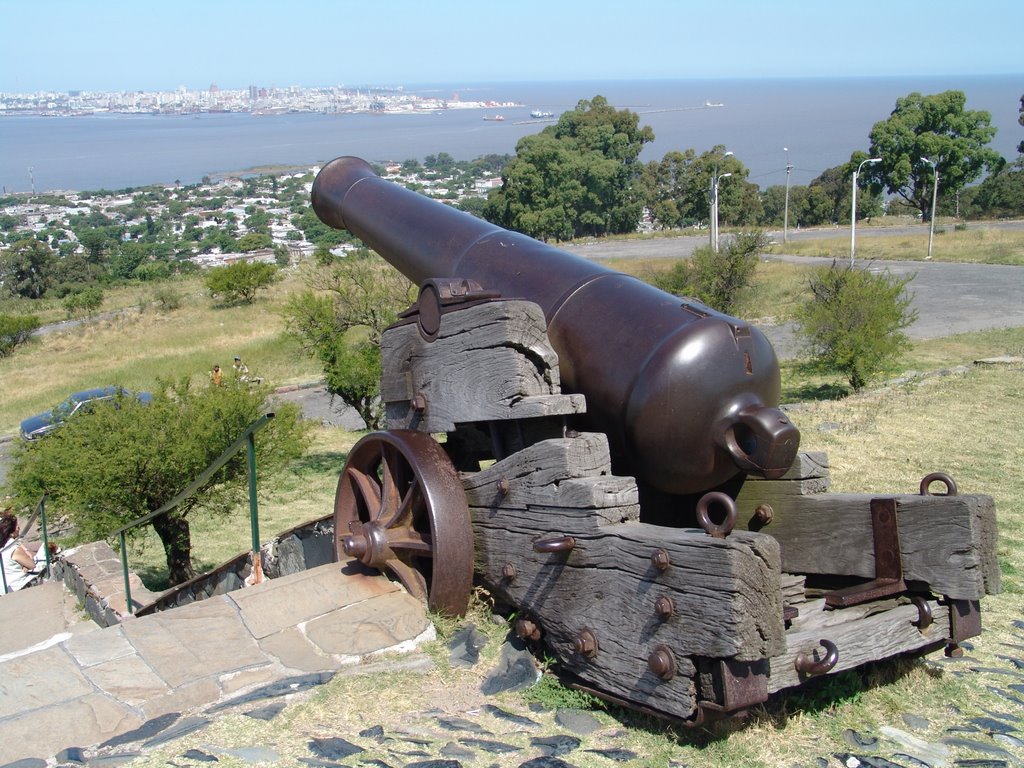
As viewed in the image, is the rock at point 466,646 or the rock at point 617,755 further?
the rock at point 466,646

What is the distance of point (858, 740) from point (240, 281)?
3159 centimetres

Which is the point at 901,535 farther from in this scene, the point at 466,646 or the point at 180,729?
the point at 180,729

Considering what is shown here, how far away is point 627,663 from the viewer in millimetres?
3180

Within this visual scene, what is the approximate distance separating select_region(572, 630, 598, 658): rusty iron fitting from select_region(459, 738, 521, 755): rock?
41 centimetres

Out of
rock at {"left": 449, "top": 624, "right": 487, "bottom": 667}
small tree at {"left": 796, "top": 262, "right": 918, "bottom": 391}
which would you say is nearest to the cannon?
rock at {"left": 449, "top": 624, "right": 487, "bottom": 667}

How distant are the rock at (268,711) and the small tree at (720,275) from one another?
51.5 ft

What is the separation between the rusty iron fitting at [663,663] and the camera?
118 inches

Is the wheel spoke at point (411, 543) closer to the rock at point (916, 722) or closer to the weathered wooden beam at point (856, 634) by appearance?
the weathered wooden beam at point (856, 634)

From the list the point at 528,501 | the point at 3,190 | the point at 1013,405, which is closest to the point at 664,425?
the point at 528,501

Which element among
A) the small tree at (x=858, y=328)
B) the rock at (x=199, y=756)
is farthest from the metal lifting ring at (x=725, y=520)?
the small tree at (x=858, y=328)

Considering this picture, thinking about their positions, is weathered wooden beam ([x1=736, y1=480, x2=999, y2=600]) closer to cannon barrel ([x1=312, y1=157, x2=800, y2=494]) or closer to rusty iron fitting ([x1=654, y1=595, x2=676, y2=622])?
cannon barrel ([x1=312, y1=157, x2=800, y2=494])

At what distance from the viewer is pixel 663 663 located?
9.86 ft

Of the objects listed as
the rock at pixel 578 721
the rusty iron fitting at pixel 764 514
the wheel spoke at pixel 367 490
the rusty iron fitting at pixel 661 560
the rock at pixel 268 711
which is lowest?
the rock at pixel 578 721

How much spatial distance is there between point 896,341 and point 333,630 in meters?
12.0
